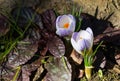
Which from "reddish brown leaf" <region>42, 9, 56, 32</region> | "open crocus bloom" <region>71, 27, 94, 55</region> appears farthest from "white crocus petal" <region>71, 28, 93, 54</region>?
"reddish brown leaf" <region>42, 9, 56, 32</region>

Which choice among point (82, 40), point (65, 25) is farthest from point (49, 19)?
point (82, 40)

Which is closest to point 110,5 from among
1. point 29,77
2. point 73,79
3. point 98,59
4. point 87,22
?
point 87,22

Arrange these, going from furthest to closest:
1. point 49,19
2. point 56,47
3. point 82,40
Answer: point 49,19
point 56,47
point 82,40

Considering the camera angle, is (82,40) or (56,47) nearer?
(82,40)

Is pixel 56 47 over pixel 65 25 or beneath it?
beneath

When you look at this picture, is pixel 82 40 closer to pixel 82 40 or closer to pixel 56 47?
pixel 82 40

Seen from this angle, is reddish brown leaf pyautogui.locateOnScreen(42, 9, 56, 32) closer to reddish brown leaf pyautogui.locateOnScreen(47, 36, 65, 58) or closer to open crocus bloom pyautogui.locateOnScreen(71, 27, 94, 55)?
reddish brown leaf pyautogui.locateOnScreen(47, 36, 65, 58)

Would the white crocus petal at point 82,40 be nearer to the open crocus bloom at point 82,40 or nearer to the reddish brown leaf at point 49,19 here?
the open crocus bloom at point 82,40
